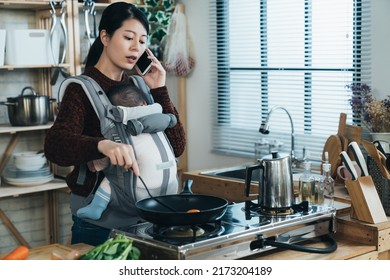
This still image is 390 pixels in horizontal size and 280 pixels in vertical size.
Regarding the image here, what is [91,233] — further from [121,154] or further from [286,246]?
[286,246]

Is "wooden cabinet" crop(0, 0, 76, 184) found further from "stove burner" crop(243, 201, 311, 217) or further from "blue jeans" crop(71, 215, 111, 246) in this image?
"stove burner" crop(243, 201, 311, 217)

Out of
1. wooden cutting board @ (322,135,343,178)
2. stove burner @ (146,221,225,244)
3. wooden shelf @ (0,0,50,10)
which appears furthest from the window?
stove burner @ (146,221,225,244)

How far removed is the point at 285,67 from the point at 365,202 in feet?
6.13

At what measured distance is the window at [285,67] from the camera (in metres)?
3.52

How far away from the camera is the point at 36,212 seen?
13.6 ft

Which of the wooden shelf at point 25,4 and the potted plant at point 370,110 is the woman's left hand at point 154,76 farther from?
the wooden shelf at point 25,4

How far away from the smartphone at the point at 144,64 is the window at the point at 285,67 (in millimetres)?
1472

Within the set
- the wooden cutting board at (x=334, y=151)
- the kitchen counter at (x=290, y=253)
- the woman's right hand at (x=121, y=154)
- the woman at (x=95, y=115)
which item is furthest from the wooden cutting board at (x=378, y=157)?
the woman's right hand at (x=121, y=154)

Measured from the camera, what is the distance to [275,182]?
6.60ft

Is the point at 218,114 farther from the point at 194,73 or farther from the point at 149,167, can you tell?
the point at 149,167

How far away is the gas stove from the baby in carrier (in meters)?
0.21

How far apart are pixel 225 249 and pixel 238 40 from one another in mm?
2616

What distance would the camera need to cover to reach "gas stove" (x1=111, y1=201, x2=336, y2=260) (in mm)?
1684
